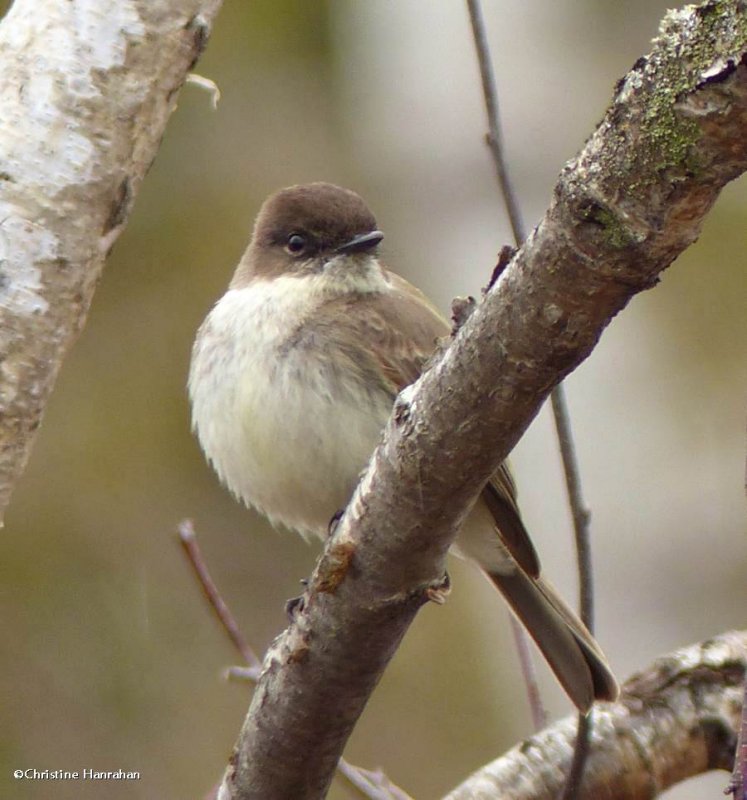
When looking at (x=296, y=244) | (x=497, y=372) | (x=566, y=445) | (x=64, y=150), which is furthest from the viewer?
(x=296, y=244)

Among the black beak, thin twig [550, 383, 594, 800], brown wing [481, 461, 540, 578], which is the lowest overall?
thin twig [550, 383, 594, 800]

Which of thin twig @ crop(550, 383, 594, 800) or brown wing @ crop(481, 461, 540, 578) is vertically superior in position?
brown wing @ crop(481, 461, 540, 578)

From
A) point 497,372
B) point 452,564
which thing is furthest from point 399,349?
point 452,564

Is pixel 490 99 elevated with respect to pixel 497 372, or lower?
elevated

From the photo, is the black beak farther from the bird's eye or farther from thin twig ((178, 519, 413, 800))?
thin twig ((178, 519, 413, 800))

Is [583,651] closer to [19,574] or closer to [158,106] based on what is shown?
[158,106]

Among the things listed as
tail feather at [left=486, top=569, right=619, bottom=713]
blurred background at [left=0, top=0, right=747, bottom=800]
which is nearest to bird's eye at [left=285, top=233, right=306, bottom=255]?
tail feather at [left=486, top=569, right=619, bottom=713]

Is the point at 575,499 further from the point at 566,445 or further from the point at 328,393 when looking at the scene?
the point at 328,393
